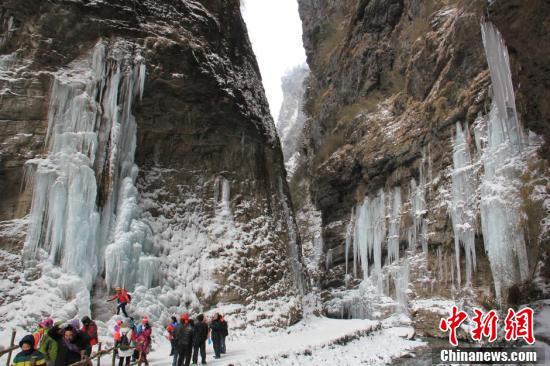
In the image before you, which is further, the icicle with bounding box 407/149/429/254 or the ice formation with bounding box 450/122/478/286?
the icicle with bounding box 407/149/429/254

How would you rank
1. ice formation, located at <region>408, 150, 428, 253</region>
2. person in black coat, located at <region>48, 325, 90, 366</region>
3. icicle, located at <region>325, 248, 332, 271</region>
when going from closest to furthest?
1. person in black coat, located at <region>48, 325, 90, 366</region>
2. ice formation, located at <region>408, 150, 428, 253</region>
3. icicle, located at <region>325, 248, 332, 271</region>

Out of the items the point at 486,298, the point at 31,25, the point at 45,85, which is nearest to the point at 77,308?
the point at 45,85

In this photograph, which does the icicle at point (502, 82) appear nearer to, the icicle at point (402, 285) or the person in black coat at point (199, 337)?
the icicle at point (402, 285)

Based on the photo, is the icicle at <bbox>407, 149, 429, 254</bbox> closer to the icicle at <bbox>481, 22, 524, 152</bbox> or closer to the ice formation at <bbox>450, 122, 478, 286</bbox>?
the ice formation at <bbox>450, 122, 478, 286</bbox>

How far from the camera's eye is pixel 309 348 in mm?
14398

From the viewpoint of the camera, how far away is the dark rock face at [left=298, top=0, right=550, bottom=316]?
20.1 m

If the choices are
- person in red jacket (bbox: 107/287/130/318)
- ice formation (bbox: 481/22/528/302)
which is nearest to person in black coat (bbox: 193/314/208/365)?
person in red jacket (bbox: 107/287/130/318)

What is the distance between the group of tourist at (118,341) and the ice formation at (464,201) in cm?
1466

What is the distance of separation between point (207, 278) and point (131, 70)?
843 cm

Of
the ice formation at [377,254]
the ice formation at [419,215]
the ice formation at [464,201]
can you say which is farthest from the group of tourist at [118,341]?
the ice formation at [377,254]

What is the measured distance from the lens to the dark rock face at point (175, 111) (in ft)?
51.5

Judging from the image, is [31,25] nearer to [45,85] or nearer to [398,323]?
[45,85]

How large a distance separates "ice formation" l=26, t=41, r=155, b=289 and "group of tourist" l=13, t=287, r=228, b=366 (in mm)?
1719

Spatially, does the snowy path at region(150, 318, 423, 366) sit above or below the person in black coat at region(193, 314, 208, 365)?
below
